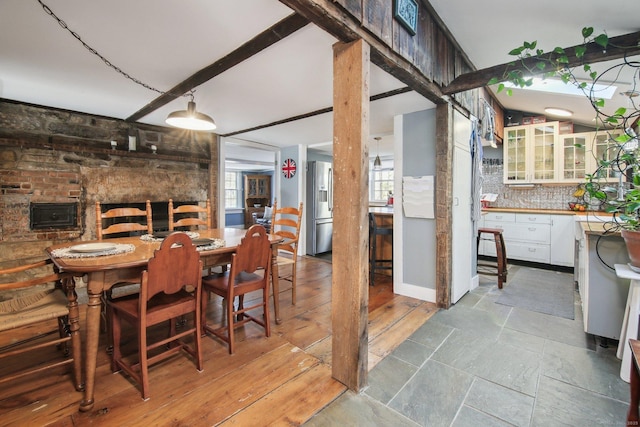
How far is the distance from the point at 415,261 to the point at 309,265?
1851 millimetres

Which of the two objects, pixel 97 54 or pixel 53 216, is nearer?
pixel 97 54

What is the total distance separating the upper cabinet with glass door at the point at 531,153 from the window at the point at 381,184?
292 centimetres

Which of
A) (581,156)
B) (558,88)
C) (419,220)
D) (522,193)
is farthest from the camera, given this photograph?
(522,193)

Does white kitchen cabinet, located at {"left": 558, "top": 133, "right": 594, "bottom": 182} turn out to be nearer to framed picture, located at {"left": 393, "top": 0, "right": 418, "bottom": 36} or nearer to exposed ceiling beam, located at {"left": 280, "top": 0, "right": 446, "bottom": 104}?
exposed ceiling beam, located at {"left": 280, "top": 0, "right": 446, "bottom": 104}

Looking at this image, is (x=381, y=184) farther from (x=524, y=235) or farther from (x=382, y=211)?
(x=524, y=235)

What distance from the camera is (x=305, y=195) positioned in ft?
17.5

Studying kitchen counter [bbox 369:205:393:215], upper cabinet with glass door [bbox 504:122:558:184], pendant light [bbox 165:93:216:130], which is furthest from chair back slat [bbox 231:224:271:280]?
upper cabinet with glass door [bbox 504:122:558:184]

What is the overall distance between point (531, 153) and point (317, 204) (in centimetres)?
355

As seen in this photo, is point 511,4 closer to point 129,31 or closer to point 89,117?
point 129,31

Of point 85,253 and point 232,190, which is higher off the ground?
point 232,190

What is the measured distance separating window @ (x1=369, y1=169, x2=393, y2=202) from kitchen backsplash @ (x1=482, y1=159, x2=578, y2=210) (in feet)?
8.06

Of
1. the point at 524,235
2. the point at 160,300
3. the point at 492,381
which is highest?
the point at 524,235

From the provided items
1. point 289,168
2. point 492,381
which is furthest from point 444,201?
point 289,168

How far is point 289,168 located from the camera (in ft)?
18.0
